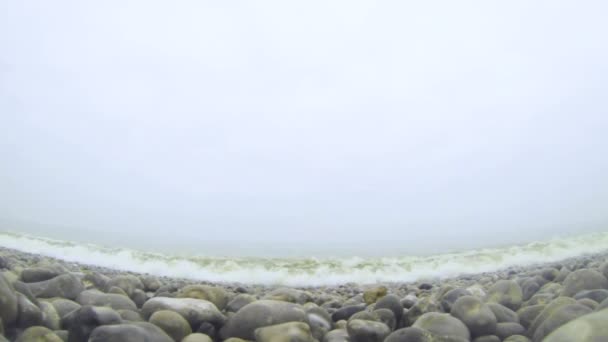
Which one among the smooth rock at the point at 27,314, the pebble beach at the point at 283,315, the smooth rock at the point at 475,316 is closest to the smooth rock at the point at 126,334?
the pebble beach at the point at 283,315

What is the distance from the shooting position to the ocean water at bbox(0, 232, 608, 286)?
3.32m

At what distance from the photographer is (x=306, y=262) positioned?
5051 millimetres

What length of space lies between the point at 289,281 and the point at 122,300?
2.46m

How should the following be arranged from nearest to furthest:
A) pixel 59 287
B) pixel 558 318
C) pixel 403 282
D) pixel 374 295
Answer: pixel 558 318
pixel 59 287
pixel 374 295
pixel 403 282

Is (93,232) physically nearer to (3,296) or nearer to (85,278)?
(85,278)

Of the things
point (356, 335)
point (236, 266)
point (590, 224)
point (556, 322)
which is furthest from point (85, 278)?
point (590, 224)

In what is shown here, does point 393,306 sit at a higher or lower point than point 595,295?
lower

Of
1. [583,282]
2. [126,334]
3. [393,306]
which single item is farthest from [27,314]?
[583,282]

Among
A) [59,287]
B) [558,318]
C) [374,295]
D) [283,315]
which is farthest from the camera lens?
[374,295]

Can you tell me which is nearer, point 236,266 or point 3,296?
point 3,296

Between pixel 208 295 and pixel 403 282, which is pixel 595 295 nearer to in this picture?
pixel 208 295

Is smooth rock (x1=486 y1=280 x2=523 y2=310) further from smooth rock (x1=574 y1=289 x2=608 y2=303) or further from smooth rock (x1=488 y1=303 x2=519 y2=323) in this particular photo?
smooth rock (x1=574 y1=289 x2=608 y2=303)

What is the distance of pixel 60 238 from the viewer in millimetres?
3648

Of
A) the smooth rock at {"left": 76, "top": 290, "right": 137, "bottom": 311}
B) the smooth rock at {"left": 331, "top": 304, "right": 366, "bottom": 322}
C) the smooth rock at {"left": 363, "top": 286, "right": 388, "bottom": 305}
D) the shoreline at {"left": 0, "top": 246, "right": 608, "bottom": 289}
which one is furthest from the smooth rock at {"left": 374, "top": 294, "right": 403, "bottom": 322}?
the smooth rock at {"left": 76, "top": 290, "right": 137, "bottom": 311}
